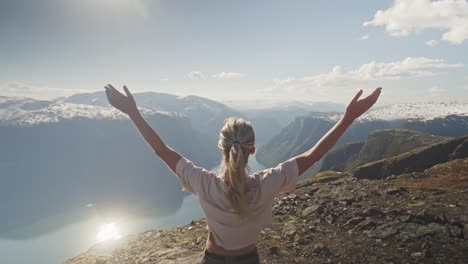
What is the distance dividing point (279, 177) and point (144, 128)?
1.87 meters

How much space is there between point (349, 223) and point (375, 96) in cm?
1386

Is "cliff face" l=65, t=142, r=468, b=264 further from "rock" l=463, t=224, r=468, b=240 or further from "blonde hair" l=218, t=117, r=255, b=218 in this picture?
"blonde hair" l=218, t=117, r=255, b=218

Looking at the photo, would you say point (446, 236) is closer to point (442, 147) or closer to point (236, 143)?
point (236, 143)

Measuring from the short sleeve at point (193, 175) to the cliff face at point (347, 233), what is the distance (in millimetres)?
11129

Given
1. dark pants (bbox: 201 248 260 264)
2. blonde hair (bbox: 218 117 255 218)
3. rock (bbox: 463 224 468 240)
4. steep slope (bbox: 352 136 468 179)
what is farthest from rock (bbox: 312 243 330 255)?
steep slope (bbox: 352 136 468 179)

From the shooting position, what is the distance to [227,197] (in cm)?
386

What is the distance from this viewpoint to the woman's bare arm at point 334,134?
4141 millimetres

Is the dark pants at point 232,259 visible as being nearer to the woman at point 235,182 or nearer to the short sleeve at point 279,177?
the woman at point 235,182

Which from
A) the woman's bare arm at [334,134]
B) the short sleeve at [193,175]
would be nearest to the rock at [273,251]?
the woman's bare arm at [334,134]

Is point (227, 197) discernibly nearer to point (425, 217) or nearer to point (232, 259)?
point (232, 259)

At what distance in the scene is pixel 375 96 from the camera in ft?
15.0

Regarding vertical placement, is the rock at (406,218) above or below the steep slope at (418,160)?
above

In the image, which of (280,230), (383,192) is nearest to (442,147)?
(383,192)

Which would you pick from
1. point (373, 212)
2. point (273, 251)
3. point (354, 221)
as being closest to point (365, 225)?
point (354, 221)
